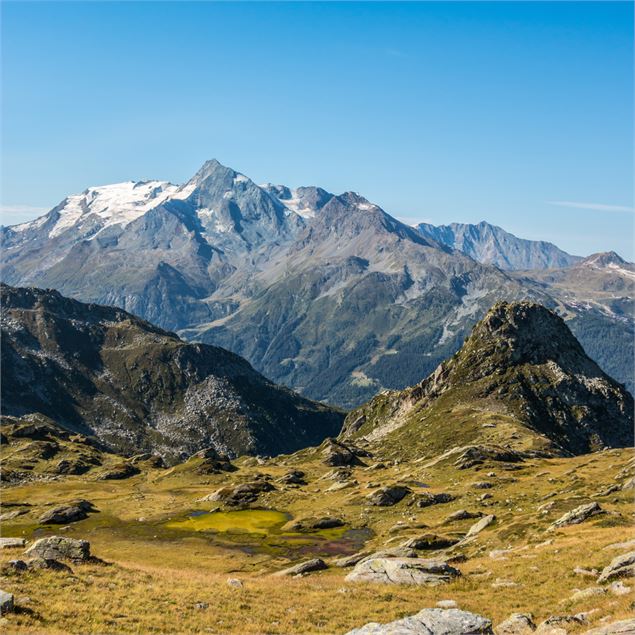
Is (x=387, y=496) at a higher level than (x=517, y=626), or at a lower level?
lower

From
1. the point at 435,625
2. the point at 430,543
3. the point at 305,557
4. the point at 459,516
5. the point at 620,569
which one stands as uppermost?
the point at 620,569

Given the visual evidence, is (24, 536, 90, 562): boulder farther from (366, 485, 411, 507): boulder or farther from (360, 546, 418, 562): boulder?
(366, 485, 411, 507): boulder

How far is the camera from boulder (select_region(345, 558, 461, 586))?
53.1 metres

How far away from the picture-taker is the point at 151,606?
43094 millimetres

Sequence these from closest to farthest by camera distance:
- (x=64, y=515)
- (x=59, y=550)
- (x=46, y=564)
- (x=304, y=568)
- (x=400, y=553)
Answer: (x=46, y=564) → (x=59, y=550) → (x=304, y=568) → (x=400, y=553) → (x=64, y=515)

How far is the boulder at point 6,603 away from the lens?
37.8 m

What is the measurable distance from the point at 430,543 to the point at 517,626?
40.4 m

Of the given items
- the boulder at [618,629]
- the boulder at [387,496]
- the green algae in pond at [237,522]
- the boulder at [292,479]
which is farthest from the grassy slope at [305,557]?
the boulder at [292,479]

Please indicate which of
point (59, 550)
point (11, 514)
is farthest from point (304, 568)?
point (11, 514)

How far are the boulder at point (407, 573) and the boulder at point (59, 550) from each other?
76.2 ft

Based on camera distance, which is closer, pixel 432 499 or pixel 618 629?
pixel 618 629

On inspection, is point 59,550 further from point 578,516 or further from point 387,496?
point 387,496

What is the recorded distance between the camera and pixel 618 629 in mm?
32656

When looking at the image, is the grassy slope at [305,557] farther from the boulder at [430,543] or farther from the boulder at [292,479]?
the boulder at [292,479]
